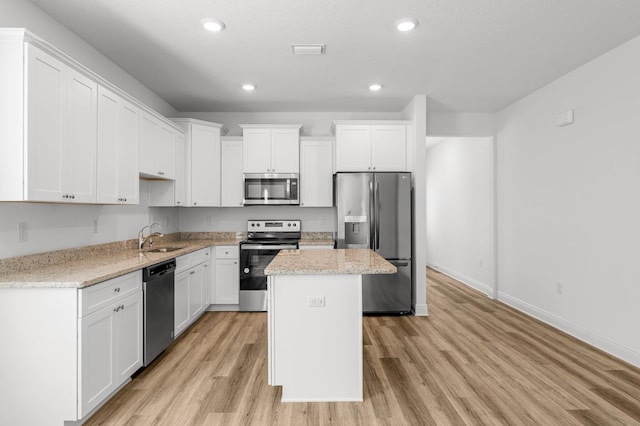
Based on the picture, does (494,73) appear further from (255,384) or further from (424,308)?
(255,384)

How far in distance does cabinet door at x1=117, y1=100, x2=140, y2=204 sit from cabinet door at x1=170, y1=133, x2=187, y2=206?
0.94 metres

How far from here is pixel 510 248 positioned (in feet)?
14.9

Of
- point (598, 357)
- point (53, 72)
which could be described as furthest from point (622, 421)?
point (53, 72)

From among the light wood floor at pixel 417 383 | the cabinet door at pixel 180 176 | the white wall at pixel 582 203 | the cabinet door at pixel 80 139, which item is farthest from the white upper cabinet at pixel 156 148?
the white wall at pixel 582 203

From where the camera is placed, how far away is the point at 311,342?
2.24 metres

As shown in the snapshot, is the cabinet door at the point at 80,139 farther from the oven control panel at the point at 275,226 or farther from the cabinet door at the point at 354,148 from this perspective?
the cabinet door at the point at 354,148

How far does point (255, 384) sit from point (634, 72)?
413 cm

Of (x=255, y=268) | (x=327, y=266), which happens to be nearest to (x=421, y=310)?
(x=255, y=268)

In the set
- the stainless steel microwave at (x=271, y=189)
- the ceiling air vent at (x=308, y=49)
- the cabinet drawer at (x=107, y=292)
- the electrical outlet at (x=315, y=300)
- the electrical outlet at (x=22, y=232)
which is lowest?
the electrical outlet at (x=315, y=300)

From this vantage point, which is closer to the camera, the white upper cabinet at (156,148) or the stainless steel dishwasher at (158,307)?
the stainless steel dishwasher at (158,307)

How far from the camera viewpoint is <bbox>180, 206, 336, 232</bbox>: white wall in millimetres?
4809

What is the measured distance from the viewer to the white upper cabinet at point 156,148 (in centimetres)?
320

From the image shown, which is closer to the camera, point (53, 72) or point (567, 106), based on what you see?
point (53, 72)

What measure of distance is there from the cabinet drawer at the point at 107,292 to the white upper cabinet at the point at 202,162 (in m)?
1.92
